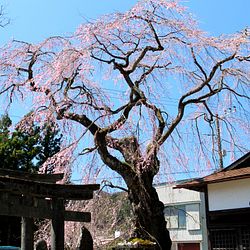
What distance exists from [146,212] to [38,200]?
3225 millimetres

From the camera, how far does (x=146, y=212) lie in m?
9.03

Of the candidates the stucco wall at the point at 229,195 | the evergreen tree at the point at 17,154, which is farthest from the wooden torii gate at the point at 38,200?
the evergreen tree at the point at 17,154

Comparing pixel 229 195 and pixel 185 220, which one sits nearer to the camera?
pixel 229 195

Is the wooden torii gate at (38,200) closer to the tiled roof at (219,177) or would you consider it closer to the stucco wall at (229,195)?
the tiled roof at (219,177)

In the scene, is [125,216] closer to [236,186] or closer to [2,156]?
Answer: [236,186]

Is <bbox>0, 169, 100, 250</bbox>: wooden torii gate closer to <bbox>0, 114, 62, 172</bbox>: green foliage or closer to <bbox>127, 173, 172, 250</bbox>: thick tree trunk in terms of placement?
<bbox>127, 173, 172, 250</bbox>: thick tree trunk

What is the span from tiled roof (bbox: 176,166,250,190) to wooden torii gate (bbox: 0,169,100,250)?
146 inches

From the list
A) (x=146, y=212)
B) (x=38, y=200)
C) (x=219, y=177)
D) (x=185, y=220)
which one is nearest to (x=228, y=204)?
(x=219, y=177)

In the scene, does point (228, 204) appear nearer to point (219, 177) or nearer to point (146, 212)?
point (219, 177)

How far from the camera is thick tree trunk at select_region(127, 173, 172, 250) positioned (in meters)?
8.93

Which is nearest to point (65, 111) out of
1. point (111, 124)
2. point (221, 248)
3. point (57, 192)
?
point (111, 124)

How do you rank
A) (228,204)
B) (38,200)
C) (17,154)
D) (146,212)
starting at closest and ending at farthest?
(38,200) → (146,212) → (228,204) → (17,154)

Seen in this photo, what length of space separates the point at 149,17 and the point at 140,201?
399cm

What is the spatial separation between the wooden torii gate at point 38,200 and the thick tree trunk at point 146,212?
2030mm
